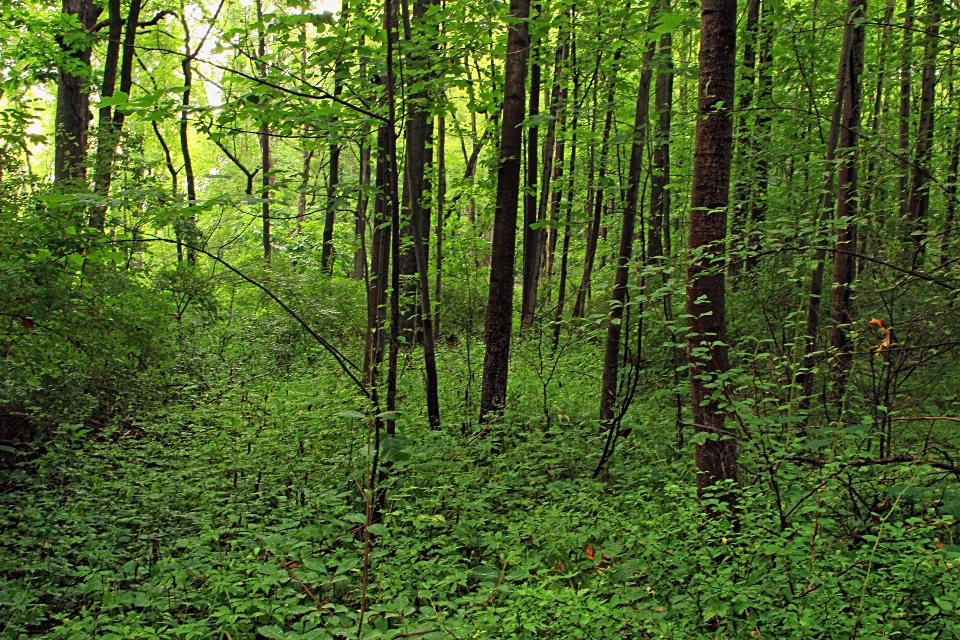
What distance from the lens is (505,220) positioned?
7.25 meters

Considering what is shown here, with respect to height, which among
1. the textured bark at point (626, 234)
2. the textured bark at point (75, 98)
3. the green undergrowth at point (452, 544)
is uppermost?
the textured bark at point (75, 98)

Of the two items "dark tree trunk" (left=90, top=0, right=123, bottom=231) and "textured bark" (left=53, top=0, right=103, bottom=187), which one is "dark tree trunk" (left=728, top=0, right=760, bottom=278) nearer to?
"dark tree trunk" (left=90, top=0, right=123, bottom=231)

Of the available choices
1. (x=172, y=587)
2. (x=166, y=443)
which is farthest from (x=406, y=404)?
(x=172, y=587)

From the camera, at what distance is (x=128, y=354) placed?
25.3 ft

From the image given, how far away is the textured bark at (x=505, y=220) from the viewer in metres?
7.09

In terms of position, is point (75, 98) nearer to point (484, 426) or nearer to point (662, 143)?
point (484, 426)

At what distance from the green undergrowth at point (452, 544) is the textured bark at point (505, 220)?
2.20 ft

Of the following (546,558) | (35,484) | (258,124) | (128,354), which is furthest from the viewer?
(128,354)

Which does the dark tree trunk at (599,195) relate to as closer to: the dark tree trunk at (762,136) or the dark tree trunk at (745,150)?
the dark tree trunk at (745,150)

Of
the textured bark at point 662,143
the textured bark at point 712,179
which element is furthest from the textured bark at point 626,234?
the textured bark at point 712,179

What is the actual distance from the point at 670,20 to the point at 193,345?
9726mm

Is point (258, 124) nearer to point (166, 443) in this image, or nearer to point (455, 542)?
point (455, 542)

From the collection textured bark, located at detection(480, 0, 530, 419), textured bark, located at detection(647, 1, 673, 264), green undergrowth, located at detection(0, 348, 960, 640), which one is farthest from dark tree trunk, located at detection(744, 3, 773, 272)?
green undergrowth, located at detection(0, 348, 960, 640)

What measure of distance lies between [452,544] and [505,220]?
4003 mm
